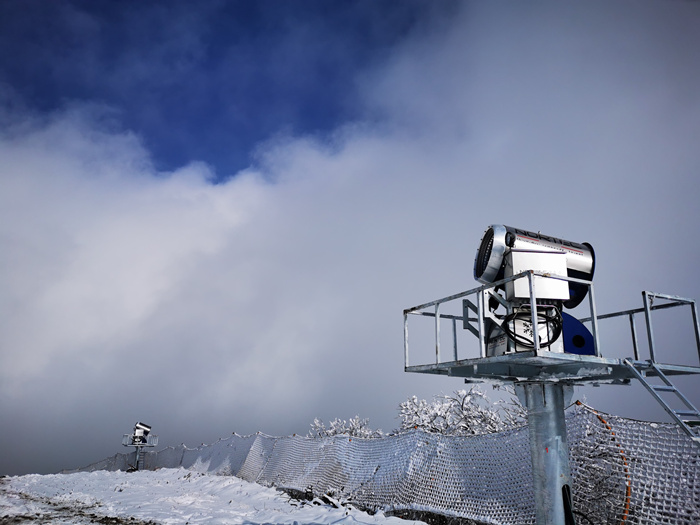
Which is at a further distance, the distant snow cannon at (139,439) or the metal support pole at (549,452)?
the distant snow cannon at (139,439)

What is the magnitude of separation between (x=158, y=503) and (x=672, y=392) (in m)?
12.5

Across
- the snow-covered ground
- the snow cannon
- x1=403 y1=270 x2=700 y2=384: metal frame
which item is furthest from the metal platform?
the snow cannon

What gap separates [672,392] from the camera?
698cm

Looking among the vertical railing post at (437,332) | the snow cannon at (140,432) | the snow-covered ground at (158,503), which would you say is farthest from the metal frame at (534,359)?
the snow cannon at (140,432)

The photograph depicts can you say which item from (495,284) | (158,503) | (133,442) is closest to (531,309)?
(495,284)

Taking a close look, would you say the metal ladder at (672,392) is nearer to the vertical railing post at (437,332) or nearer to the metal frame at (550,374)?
the metal frame at (550,374)

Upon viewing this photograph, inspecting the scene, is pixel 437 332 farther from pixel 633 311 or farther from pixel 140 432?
pixel 140 432

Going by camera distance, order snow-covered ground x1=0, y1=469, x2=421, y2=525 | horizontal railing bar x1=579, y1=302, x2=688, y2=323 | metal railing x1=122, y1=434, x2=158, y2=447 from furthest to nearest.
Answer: metal railing x1=122, y1=434, x2=158, y2=447, snow-covered ground x1=0, y1=469, x2=421, y2=525, horizontal railing bar x1=579, y1=302, x2=688, y2=323

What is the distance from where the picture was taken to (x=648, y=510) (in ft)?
27.4

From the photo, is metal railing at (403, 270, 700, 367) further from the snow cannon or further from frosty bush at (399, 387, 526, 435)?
the snow cannon

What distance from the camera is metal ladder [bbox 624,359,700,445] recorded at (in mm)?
6418

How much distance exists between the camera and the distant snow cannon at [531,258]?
8219 mm

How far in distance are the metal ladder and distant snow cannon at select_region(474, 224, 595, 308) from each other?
1383 millimetres

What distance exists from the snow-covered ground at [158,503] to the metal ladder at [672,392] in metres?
5.99
